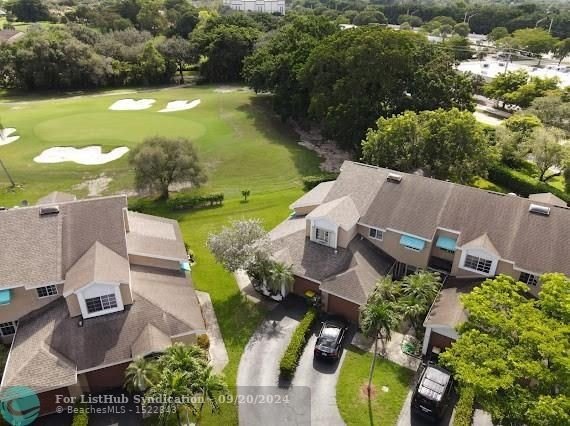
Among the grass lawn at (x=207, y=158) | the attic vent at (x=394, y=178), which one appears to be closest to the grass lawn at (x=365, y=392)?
the grass lawn at (x=207, y=158)

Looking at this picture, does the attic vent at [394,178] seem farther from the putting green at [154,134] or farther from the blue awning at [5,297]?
the blue awning at [5,297]

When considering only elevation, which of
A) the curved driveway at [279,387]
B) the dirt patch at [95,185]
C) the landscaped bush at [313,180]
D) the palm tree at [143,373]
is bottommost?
the curved driveway at [279,387]

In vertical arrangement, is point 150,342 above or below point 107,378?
above

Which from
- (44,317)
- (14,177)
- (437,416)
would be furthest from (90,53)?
(437,416)

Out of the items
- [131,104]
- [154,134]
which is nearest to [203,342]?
[154,134]

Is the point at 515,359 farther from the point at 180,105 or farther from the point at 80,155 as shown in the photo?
the point at 180,105

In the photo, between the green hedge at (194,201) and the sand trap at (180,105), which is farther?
the sand trap at (180,105)

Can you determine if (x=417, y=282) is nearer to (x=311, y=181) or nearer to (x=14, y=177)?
(x=311, y=181)
